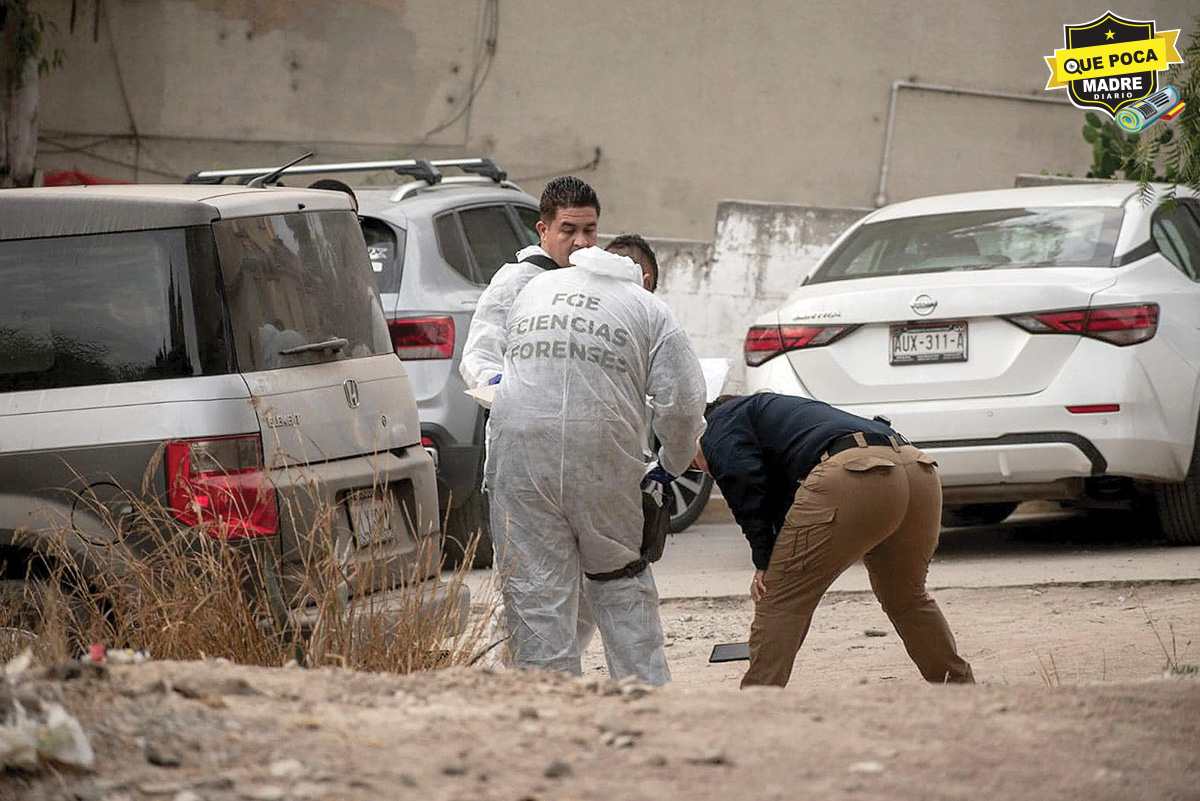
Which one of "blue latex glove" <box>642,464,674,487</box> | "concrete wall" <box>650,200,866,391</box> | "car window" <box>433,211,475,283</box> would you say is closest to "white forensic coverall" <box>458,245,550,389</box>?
"blue latex glove" <box>642,464,674,487</box>

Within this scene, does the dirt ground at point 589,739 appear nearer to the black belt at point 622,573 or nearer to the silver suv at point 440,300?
the black belt at point 622,573

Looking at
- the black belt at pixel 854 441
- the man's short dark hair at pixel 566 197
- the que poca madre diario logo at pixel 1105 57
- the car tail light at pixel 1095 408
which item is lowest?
the car tail light at pixel 1095 408

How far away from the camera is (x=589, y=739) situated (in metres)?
3.43

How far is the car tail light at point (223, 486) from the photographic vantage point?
4840mm

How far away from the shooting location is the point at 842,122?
15.2 metres

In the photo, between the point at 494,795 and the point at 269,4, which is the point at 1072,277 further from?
the point at 269,4

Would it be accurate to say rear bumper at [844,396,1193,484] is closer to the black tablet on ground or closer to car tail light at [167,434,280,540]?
the black tablet on ground

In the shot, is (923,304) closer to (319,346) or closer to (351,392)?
(351,392)

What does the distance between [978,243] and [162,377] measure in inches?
184

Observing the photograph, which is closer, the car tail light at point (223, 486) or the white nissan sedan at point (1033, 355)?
the car tail light at point (223, 486)

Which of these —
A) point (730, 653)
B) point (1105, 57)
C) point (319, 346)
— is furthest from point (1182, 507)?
point (1105, 57)

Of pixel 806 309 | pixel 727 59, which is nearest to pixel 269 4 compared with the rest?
pixel 727 59

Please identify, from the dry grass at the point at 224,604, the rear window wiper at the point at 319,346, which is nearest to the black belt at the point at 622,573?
the dry grass at the point at 224,604

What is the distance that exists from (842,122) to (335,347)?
10.6 meters
